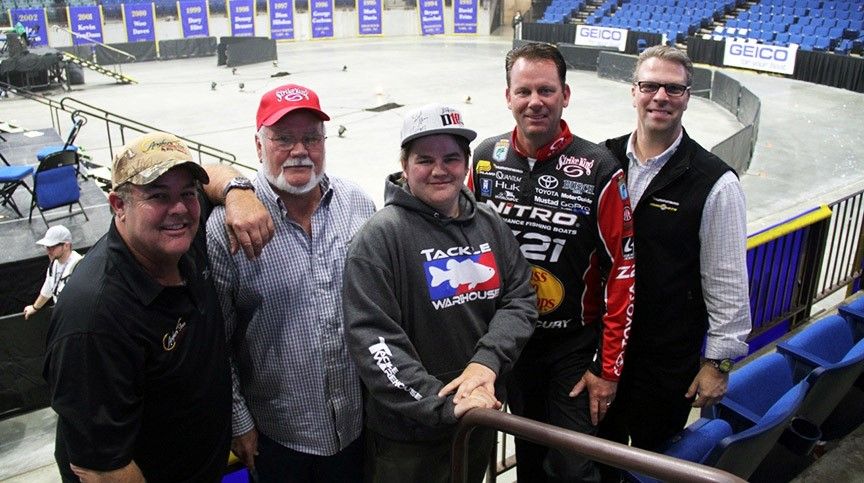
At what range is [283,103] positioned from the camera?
2.59m

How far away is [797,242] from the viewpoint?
18.6 feet

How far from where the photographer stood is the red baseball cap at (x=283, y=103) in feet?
8.45

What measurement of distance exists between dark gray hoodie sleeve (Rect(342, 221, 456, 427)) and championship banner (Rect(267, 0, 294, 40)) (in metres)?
35.9

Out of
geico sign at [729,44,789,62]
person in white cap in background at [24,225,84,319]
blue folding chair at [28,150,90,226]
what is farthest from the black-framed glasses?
geico sign at [729,44,789,62]

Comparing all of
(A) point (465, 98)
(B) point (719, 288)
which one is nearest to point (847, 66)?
(A) point (465, 98)

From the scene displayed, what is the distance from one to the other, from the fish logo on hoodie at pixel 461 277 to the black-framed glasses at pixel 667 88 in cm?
114

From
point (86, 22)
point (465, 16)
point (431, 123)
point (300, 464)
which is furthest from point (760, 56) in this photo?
point (86, 22)

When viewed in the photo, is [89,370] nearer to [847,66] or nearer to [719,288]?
[719,288]

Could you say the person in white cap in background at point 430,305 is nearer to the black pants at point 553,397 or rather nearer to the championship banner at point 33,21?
the black pants at point 553,397

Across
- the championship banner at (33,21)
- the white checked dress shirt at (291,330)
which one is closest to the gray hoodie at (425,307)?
the white checked dress shirt at (291,330)

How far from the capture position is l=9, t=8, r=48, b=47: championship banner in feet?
93.9

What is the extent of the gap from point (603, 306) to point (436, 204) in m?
0.98

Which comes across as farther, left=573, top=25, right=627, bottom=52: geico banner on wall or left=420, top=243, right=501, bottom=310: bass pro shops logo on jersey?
left=573, top=25, right=627, bottom=52: geico banner on wall

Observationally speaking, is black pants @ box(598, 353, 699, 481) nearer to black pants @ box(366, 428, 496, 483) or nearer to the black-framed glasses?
black pants @ box(366, 428, 496, 483)
